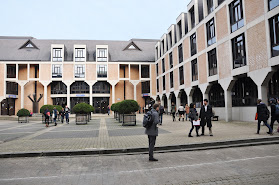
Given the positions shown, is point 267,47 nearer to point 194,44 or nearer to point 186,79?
point 194,44

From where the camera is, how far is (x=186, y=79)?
95.3ft

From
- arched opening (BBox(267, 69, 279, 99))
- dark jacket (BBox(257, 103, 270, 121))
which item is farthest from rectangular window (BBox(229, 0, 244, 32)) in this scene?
dark jacket (BBox(257, 103, 270, 121))

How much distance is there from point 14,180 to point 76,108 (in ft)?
48.8

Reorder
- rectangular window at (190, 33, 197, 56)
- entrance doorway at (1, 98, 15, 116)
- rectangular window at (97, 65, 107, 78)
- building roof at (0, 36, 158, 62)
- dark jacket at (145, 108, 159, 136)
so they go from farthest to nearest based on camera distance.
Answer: rectangular window at (97, 65, 107, 78) < building roof at (0, 36, 158, 62) < entrance doorway at (1, 98, 15, 116) < rectangular window at (190, 33, 197, 56) < dark jacket at (145, 108, 159, 136)

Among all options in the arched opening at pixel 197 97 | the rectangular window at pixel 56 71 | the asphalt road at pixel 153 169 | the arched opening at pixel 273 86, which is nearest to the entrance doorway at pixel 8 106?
the rectangular window at pixel 56 71

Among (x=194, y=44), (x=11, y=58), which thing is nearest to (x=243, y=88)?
(x=194, y=44)

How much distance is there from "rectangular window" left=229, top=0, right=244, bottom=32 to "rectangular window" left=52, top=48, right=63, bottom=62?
34.3 metres

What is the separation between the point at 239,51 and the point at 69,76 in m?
33.8

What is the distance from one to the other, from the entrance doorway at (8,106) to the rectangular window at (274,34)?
147 feet

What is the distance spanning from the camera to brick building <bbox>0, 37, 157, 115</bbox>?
43781 mm

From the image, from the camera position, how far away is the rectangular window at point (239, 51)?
18016 mm

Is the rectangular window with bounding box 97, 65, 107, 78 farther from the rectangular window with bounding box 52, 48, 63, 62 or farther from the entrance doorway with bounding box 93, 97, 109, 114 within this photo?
the rectangular window with bounding box 52, 48, 63, 62

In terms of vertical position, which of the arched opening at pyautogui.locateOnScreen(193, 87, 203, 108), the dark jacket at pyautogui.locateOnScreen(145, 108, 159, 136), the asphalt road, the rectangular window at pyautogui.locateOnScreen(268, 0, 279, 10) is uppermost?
the rectangular window at pyautogui.locateOnScreen(268, 0, 279, 10)

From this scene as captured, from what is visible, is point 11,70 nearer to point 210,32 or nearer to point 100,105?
point 100,105
